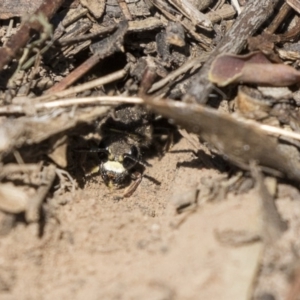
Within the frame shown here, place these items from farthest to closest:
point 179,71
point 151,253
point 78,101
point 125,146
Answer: point 125,146 < point 179,71 < point 78,101 < point 151,253

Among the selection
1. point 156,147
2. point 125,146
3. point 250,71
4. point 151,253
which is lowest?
point 125,146

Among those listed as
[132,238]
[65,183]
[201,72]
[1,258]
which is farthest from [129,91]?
[1,258]

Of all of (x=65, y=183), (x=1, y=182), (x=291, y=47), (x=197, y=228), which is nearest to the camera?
(x=197, y=228)

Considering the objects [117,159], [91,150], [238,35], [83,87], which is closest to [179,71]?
[238,35]

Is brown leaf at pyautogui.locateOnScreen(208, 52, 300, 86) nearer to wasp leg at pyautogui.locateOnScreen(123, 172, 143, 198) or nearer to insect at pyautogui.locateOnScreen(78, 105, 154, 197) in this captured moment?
insect at pyautogui.locateOnScreen(78, 105, 154, 197)

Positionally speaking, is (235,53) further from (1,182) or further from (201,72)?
(1,182)

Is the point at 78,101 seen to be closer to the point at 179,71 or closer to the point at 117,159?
the point at 179,71
